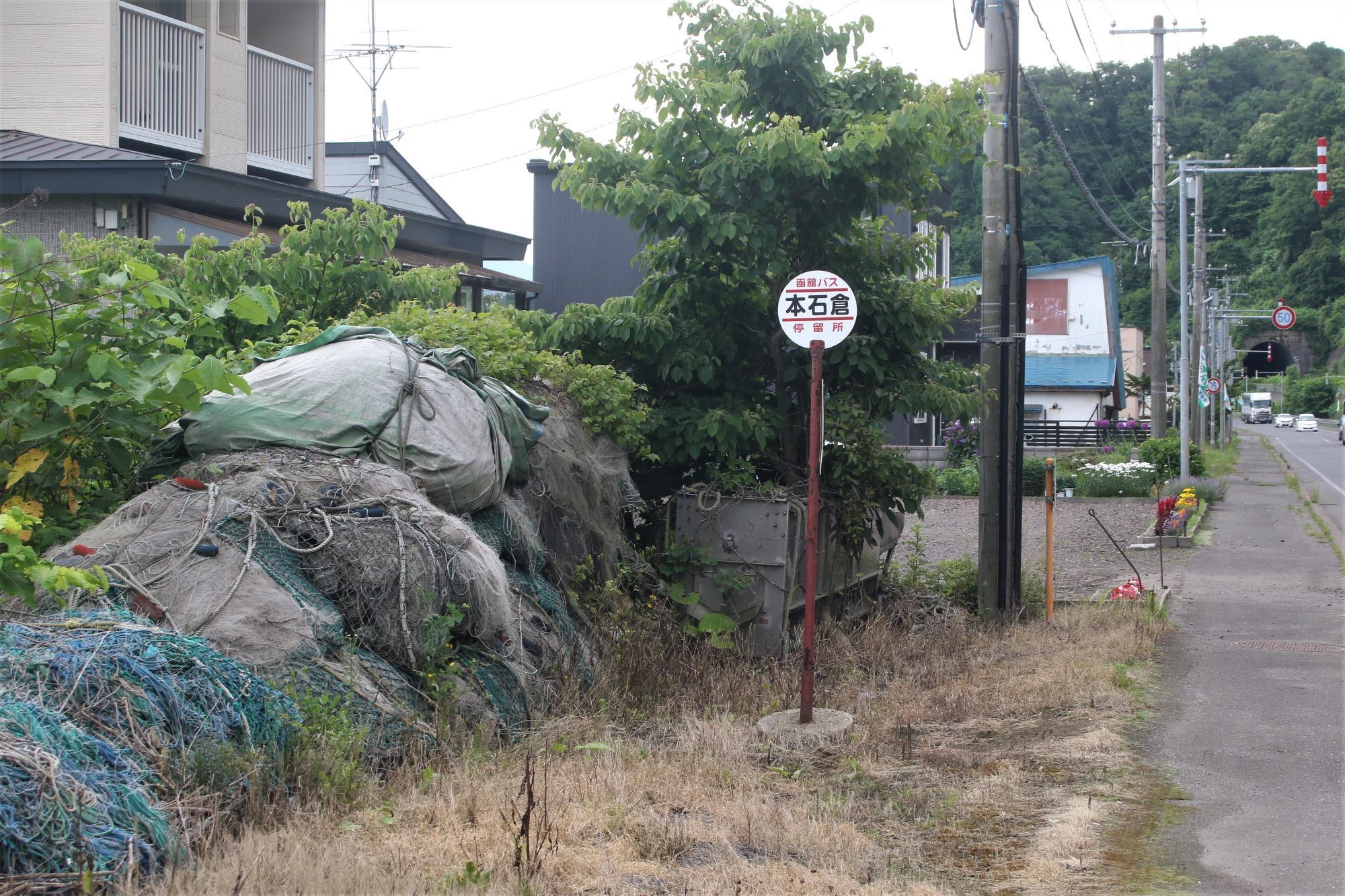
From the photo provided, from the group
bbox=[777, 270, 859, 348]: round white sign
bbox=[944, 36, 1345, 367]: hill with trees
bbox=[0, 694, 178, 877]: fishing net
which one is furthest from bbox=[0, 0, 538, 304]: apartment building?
bbox=[944, 36, 1345, 367]: hill with trees

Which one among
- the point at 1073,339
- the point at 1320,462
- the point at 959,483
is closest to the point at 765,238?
the point at 959,483

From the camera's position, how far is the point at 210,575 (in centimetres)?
543

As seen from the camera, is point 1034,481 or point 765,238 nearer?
point 765,238

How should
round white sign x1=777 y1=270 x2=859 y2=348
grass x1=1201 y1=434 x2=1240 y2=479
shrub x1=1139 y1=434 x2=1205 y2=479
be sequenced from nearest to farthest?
round white sign x1=777 y1=270 x2=859 y2=348 → shrub x1=1139 y1=434 x2=1205 y2=479 → grass x1=1201 y1=434 x2=1240 y2=479

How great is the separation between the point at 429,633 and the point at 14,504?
2046 mm

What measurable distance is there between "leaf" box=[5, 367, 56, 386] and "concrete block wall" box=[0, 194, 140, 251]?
24.7ft

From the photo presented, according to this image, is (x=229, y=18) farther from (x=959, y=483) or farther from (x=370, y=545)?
(x=959, y=483)

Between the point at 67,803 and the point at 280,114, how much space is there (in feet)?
48.5

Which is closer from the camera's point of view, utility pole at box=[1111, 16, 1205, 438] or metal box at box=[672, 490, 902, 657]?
metal box at box=[672, 490, 902, 657]

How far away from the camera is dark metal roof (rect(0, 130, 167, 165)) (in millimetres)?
12539

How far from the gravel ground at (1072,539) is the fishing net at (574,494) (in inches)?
156

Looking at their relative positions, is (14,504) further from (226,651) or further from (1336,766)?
(1336,766)

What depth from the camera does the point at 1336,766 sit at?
662 centimetres

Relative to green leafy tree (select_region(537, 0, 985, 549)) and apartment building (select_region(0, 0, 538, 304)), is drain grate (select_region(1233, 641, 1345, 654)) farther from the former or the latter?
apartment building (select_region(0, 0, 538, 304))
